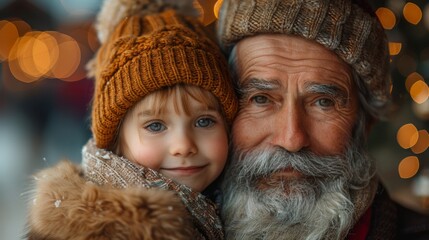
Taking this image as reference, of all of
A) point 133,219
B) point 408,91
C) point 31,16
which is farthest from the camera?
point 31,16

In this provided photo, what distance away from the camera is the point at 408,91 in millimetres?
4035

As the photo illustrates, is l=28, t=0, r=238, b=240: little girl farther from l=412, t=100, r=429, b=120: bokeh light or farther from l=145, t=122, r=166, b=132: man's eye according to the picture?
l=412, t=100, r=429, b=120: bokeh light

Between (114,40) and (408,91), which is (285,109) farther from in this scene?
(408,91)

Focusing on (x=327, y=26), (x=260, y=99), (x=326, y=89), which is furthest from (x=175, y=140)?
(x=327, y=26)

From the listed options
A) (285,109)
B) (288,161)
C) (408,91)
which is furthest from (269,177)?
(408,91)

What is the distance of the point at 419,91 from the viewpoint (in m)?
3.97

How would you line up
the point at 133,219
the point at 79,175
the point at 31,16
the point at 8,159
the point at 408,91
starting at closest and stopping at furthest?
the point at 133,219
the point at 79,175
the point at 408,91
the point at 8,159
the point at 31,16

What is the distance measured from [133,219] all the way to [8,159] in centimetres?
606

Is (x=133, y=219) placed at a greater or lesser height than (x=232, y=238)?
greater

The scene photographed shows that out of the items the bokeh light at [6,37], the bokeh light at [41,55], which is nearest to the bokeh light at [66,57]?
the bokeh light at [41,55]

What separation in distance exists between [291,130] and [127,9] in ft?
3.00

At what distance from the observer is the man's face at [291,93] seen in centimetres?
234

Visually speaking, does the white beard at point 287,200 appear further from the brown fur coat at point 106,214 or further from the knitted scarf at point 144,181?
the brown fur coat at point 106,214

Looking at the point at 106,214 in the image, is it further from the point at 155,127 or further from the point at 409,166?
the point at 409,166
